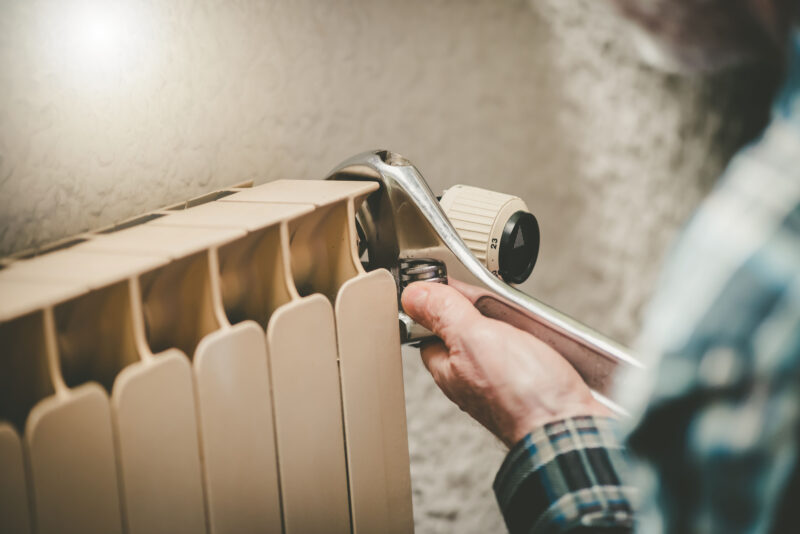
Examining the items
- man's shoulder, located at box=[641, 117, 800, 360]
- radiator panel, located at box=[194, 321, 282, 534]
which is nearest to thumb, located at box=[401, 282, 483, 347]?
radiator panel, located at box=[194, 321, 282, 534]

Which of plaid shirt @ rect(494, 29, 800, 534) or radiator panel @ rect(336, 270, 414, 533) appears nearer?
plaid shirt @ rect(494, 29, 800, 534)

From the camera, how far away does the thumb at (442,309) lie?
46 cm

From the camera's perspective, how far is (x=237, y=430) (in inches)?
14.7

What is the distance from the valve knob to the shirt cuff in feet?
0.44

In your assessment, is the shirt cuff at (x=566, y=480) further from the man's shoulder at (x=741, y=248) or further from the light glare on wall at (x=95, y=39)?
the light glare on wall at (x=95, y=39)

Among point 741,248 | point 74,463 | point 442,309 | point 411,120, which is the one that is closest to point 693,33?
point 411,120

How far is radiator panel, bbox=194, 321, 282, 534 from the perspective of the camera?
36 centimetres

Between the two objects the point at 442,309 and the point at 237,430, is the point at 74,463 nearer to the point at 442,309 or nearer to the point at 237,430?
→ the point at 237,430

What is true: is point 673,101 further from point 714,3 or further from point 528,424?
point 528,424

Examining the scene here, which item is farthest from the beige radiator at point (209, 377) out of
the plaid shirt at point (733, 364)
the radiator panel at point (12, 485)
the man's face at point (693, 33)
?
the man's face at point (693, 33)

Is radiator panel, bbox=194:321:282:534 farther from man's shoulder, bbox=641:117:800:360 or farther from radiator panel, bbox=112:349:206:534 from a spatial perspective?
man's shoulder, bbox=641:117:800:360

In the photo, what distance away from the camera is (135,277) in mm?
319

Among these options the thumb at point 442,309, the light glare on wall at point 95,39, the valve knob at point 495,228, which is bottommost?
the thumb at point 442,309

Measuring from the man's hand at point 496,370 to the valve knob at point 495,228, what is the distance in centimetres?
5
